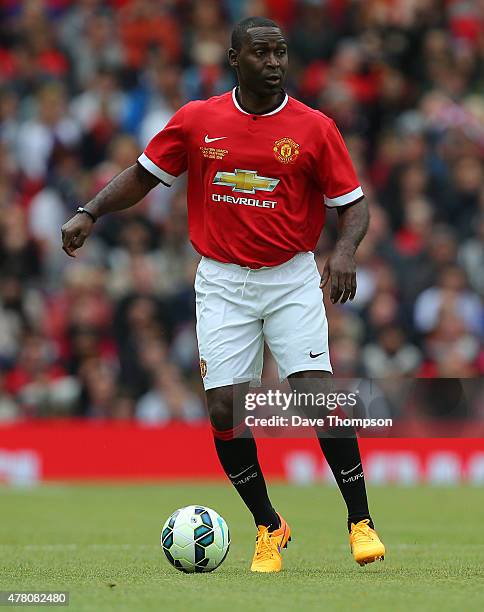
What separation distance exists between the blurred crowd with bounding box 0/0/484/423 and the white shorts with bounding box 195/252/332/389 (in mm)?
7512

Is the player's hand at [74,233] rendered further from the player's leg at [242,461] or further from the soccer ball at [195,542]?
the soccer ball at [195,542]

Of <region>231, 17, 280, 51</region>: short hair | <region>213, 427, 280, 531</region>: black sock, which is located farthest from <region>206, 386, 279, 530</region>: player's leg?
<region>231, 17, 280, 51</region>: short hair

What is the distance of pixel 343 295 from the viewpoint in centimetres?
736

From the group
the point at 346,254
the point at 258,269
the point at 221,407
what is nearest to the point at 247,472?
the point at 221,407

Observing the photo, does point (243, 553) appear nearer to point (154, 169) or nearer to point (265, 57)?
point (154, 169)

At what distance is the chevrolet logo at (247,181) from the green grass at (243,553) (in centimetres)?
202

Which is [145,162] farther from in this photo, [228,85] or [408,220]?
[228,85]

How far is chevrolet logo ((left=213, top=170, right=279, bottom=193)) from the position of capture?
7.66 meters

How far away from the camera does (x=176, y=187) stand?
689 inches

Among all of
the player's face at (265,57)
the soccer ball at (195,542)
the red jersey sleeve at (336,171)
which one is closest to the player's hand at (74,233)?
the player's face at (265,57)

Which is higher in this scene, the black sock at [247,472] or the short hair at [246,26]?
the short hair at [246,26]

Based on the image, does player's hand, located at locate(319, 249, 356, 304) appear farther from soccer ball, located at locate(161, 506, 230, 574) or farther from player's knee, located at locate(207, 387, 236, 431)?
soccer ball, located at locate(161, 506, 230, 574)

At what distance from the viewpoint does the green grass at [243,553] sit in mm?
6348

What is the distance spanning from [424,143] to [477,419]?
3789mm
